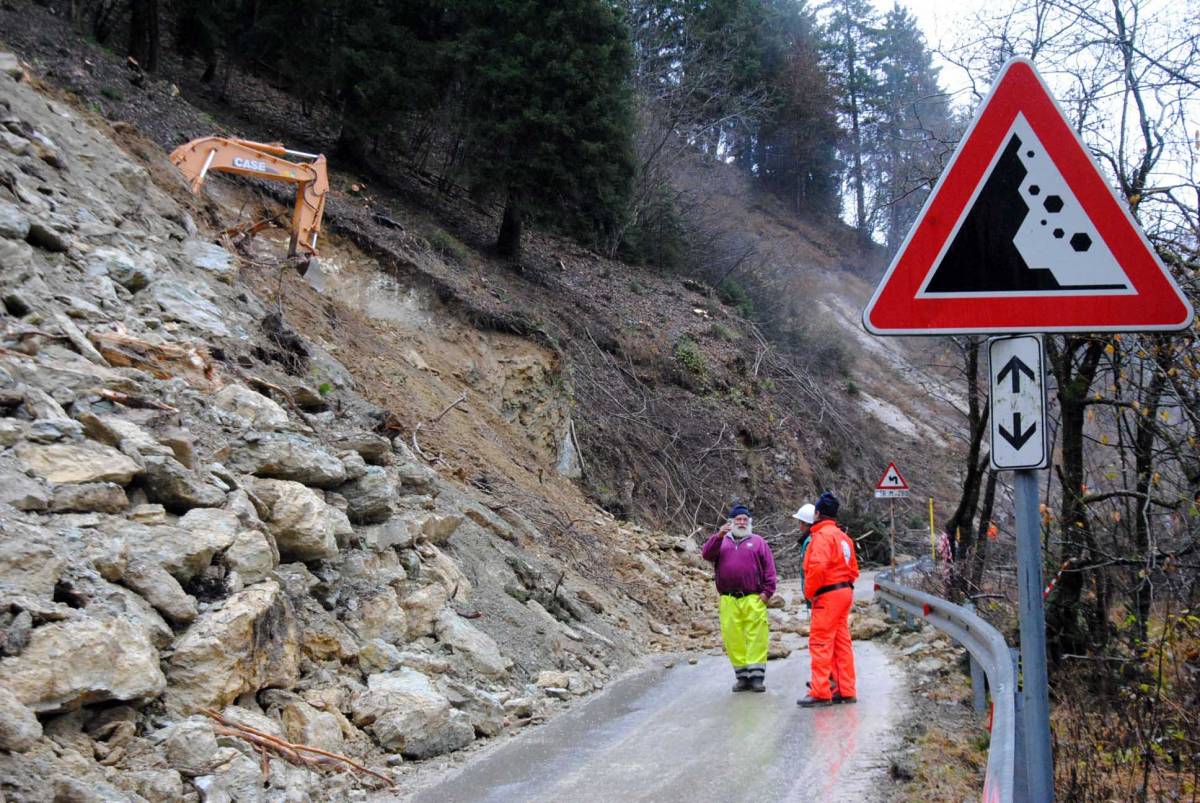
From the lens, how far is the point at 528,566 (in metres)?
11.1

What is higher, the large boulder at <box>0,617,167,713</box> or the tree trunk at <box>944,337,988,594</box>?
the tree trunk at <box>944,337,988,594</box>

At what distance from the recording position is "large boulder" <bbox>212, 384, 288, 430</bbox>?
8.69m

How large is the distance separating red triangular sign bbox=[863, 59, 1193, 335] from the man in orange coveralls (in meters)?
5.53

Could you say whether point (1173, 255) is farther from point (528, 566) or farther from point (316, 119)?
point (316, 119)

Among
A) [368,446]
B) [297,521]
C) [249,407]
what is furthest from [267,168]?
[297,521]

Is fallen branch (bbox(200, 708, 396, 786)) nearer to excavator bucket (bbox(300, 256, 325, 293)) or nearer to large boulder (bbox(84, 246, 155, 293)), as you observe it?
large boulder (bbox(84, 246, 155, 293))

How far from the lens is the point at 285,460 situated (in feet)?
26.7

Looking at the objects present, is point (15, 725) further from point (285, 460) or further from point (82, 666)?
point (285, 460)

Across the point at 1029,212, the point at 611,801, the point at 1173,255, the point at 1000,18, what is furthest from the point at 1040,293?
the point at 1000,18

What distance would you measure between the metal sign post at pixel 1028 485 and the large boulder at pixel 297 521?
5869 millimetres

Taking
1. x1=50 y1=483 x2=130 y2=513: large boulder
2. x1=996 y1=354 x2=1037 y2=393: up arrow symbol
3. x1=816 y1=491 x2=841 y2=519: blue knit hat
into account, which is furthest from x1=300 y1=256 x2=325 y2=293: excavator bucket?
x1=996 y1=354 x2=1037 y2=393: up arrow symbol

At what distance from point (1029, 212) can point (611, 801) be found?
4.05 meters

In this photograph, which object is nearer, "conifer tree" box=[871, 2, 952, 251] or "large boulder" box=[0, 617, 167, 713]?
"large boulder" box=[0, 617, 167, 713]

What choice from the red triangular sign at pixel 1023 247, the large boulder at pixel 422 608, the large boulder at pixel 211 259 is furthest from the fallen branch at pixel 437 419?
the red triangular sign at pixel 1023 247
